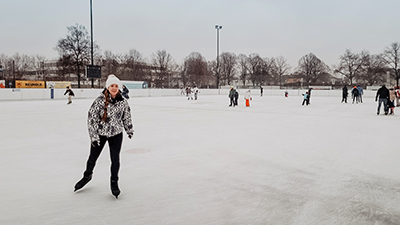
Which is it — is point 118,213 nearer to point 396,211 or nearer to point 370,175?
point 396,211

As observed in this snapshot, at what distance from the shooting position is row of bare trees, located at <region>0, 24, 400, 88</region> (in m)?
47.8

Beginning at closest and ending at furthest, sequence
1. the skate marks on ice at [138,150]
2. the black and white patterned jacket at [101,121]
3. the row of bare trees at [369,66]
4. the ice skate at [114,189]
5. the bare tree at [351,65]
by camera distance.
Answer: the black and white patterned jacket at [101,121] < the ice skate at [114,189] < the skate marks on ice at [138,150] < the row of bare trees at [369,66] < the bare tree at [351,65]

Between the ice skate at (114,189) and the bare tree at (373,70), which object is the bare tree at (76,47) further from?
the bare tree at (373,70)

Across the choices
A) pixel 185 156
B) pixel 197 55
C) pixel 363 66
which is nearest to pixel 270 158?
pixel 185 156

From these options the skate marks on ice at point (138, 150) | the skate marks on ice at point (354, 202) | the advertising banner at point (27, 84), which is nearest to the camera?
the skate marks on ice at point (354, 202)

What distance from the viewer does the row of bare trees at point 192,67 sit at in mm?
47750

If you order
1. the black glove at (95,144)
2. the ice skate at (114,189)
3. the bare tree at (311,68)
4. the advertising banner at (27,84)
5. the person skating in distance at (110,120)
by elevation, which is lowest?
the ice skate at (114,189)

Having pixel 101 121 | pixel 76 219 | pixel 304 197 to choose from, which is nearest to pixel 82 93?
pixel 101 121

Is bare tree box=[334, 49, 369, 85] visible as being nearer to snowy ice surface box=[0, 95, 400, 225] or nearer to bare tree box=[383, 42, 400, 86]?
bare tree box=[383, 42, 400, 86]

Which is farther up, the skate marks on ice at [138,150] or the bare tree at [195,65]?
the bare tree at [195,65]

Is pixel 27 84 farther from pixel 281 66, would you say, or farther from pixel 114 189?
pixel 281 66

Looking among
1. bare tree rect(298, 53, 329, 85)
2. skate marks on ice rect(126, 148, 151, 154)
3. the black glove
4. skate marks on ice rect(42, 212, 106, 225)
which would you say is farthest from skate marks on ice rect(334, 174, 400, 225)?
bare tree rect(298, 53, 329, 85)

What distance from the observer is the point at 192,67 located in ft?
262

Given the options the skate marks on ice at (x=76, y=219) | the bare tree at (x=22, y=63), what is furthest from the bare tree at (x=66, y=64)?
the skate marks on ice at (x=76, y=219)
